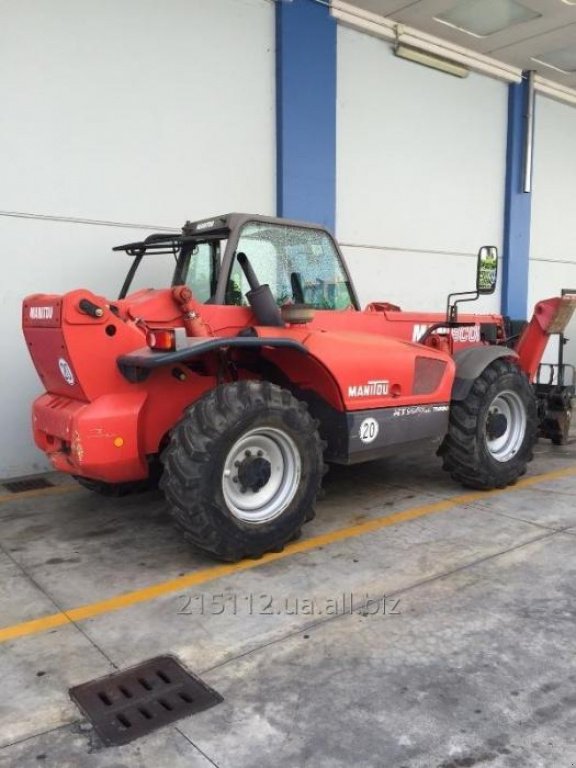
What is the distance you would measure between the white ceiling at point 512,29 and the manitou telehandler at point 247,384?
16.3ft

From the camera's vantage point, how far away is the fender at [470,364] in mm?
5406

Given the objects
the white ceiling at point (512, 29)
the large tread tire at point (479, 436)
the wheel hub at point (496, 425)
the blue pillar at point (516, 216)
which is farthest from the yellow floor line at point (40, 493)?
the blue pillar at point (516, 216)

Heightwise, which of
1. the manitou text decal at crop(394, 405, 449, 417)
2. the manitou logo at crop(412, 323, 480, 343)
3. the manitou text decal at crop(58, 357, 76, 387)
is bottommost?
the manitou text decal at crop(394, 405, 449, 417)

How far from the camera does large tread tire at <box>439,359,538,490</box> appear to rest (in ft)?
17.8

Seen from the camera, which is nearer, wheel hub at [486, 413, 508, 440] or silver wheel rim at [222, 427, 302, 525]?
silver wheel rim at [222, 427, 302, 525]

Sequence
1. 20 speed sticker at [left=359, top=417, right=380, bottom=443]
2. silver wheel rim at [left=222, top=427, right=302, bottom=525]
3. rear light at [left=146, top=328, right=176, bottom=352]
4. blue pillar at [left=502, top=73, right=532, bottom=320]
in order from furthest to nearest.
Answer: blue pillar at [left=502, top=73, right=532, bottom=320]
20 speed sticker at [left=359, top=417, right=380, bottom=443]
silver wheel rim at [left=222, top=427, right=302, bottom=525]
rear light at [left=146, top=328, right=176, bottom=352]

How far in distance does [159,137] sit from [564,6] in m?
5.67

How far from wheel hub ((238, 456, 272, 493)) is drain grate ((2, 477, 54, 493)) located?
8.91ft

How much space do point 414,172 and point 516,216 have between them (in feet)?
8.35

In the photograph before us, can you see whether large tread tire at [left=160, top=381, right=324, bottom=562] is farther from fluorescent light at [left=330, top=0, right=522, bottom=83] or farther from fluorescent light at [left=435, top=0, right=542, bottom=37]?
fluorescent light at [left=435, top=0, right=542, bottom=37]

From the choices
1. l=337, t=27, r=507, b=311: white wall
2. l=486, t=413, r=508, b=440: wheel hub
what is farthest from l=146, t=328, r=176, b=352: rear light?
l=337, t=27, r=507, b=311: white wall

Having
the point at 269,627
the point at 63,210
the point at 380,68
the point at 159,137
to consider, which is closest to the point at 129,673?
the point at 269,627

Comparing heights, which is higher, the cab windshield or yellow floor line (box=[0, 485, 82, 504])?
the cab windshield

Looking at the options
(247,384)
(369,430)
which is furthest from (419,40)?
(247,384)
